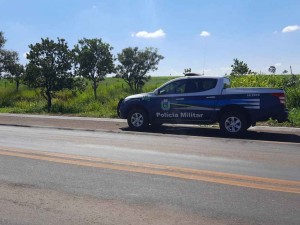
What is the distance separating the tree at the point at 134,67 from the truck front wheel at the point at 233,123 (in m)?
25.9

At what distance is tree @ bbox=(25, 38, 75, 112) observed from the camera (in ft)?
82.1

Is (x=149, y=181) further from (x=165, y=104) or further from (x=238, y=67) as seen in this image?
(x=238, y=67)

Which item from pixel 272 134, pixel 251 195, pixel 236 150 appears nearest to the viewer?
pixel 251 195

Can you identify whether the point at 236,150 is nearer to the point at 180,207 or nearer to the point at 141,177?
the point at 141,177

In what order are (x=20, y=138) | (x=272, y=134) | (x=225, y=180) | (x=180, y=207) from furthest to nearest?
(x=272, y=134), (x=20, y=138), (x=225, y=180), (x=180, y=207)

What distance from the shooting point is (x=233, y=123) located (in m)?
12.6

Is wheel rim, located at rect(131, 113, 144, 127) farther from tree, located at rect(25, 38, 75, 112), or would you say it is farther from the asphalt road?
tree, located at rect(25, 38, 75, 112)

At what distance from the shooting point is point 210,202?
5.31 meters

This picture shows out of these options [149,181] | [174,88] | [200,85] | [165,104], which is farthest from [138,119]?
[149,181]

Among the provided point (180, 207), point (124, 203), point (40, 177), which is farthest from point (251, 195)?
point (40, 177)

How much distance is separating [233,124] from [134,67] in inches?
1112

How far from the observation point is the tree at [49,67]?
25031 mm

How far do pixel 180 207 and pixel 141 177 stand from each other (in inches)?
65.7

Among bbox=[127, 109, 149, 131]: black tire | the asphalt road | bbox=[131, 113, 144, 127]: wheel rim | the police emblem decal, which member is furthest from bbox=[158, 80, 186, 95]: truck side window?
the asphalt road
